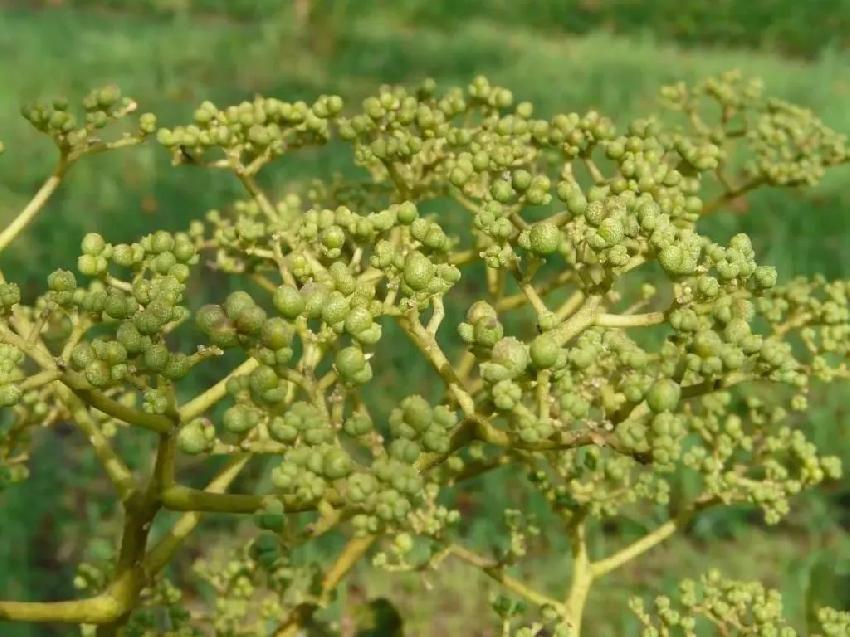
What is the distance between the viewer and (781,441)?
1438 mm

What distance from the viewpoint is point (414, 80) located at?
23.9 feet

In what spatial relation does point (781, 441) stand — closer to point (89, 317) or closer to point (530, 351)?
point (530, 351)

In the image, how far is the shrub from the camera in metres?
0.91

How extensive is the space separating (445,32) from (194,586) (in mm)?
8414

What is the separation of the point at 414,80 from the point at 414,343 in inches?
250

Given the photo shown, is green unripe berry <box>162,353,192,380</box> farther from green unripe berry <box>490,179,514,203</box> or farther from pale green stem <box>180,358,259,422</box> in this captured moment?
green unripe berry <box>490,179,514,203</box>

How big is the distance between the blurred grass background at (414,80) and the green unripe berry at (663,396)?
81cm

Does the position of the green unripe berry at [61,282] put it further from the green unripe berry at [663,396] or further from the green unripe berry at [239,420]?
the green unripe berry at [663,396]

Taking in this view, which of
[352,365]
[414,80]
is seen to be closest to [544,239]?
[352,365]

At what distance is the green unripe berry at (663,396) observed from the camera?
896 mm

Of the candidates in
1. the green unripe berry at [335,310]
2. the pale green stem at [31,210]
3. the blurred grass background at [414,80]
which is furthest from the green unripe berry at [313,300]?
the blurred grass background at [414,80]

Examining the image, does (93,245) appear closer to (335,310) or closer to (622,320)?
(335,310)

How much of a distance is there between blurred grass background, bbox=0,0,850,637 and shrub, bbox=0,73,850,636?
1.75 feet

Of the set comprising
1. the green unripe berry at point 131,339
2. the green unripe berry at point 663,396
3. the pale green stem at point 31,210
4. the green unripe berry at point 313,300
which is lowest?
the pale green stem at point 31,210
